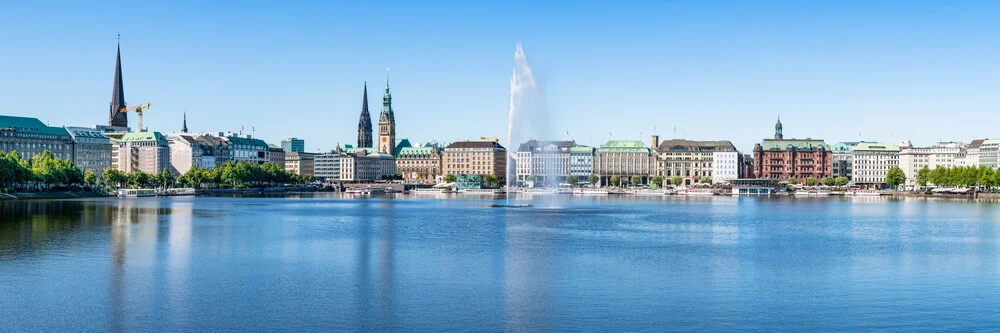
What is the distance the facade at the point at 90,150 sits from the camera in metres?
167

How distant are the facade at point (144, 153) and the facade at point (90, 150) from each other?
29.6 feet

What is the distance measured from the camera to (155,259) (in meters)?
42.9

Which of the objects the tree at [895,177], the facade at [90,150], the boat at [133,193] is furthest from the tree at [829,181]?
the facade at [90,150]

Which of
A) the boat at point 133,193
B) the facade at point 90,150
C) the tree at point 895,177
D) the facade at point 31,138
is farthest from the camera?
the tree at point 895,177

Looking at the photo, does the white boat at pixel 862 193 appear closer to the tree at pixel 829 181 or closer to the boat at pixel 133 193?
the tree at pixel 829 181

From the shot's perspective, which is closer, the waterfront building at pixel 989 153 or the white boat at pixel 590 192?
the white boat at pixel 590 192

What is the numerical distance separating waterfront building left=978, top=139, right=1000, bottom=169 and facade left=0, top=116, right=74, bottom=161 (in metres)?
160

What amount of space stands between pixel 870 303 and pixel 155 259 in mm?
28864

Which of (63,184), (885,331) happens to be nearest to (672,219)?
(885,331)

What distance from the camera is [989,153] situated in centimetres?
18300

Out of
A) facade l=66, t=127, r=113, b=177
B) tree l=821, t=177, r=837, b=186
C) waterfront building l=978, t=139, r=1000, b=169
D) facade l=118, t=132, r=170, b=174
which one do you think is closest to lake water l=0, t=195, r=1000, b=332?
facade l=66, t=127, r=113, b=177

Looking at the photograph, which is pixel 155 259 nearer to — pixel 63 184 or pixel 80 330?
pixel 80 330

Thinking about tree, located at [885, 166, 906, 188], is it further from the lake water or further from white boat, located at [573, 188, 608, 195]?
the lake water

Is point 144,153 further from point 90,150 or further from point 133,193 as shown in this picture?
point 133,193
